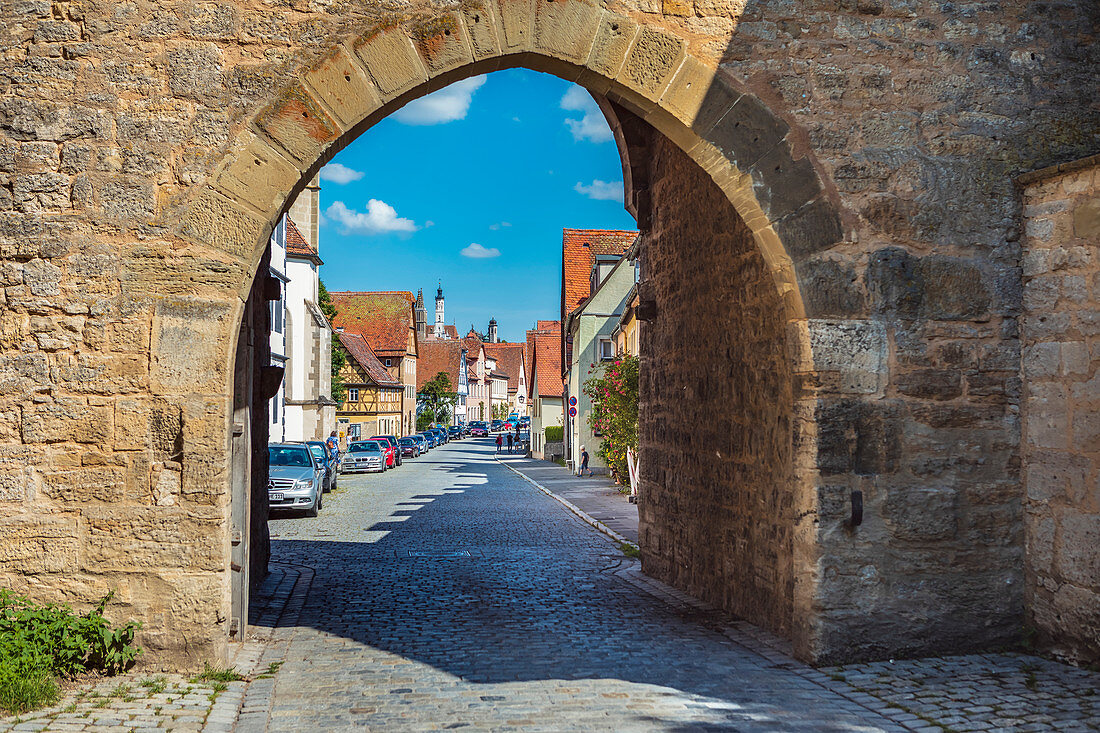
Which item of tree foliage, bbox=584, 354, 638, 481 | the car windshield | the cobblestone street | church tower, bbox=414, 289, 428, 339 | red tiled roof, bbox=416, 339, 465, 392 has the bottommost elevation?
the cobblestone street

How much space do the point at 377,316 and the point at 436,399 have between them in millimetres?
15115

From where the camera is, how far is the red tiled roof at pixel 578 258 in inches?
1439

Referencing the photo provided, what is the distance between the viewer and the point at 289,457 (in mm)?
18969

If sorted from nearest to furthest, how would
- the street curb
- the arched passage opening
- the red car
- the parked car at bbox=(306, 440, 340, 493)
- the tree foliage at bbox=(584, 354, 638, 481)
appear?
the arched passage opening < the street curb < the tree foliage at bbox=(584, 354, 638, 481) < the parked car at bbox=(306, 440, 340, 493) < the red car

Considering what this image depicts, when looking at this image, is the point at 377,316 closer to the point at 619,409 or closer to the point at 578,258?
the point at 578,258

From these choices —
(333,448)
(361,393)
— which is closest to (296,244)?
(333,448)

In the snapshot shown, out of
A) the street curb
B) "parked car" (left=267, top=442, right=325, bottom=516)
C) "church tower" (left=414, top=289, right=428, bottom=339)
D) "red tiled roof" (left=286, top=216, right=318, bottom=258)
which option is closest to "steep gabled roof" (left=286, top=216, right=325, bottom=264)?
"red tiled roof" (left=286, top=216, right=318, bottom=258)

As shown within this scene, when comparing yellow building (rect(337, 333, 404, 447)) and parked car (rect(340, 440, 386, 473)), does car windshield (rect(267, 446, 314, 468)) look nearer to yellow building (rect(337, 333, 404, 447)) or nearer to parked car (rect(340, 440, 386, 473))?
parked car (rect(340, 440, 386, 473))

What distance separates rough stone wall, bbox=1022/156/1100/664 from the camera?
5562 millimetres

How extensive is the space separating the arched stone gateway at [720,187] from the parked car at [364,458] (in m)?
27.4

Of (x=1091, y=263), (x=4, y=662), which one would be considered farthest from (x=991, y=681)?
(x=4, y=662)

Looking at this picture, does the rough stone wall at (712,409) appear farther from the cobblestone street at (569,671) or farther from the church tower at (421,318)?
the church tower at (421,318)

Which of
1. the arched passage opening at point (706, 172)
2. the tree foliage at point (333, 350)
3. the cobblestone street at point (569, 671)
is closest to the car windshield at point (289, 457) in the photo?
the cobblestone street at point (569, 671)

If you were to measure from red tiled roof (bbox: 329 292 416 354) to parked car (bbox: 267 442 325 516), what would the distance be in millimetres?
45361
